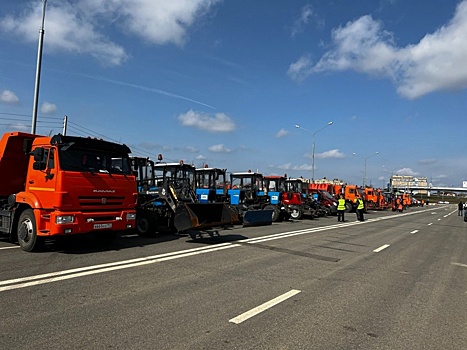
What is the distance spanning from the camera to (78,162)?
29.2 feet

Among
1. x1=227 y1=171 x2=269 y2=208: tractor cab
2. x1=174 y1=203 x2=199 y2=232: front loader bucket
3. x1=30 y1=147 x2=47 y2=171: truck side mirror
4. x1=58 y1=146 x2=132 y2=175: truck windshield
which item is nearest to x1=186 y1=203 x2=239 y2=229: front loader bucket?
x1=174 y1=203 x2=199 y2=232: front loader bucket

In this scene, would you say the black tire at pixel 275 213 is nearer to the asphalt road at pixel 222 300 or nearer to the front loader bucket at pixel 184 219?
the front loader bucket at pixel 184 219

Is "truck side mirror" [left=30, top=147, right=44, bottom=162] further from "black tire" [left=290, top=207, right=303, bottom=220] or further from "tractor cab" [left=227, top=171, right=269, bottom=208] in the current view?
"black tire" [left=290, top=207, right=303, bottom=220]

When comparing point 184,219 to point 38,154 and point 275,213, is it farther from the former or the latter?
point 275,213

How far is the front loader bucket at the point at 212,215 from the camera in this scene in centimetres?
1095

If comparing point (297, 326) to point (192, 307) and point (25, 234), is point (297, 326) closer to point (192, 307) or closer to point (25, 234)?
point (192, 307)

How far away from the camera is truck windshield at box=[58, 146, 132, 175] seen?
8734 millimetres

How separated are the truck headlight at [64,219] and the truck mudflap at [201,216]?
2997 mm

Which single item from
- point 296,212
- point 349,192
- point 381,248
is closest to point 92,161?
point 381,248

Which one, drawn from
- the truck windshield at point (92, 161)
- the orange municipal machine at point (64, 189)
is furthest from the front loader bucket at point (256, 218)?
the truck windshield at point (92, 161)

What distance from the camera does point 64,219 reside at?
8266 mm

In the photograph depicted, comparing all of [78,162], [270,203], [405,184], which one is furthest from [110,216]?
[405,184]

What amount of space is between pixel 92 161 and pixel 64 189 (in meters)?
1.11

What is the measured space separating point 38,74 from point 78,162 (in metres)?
8.47
